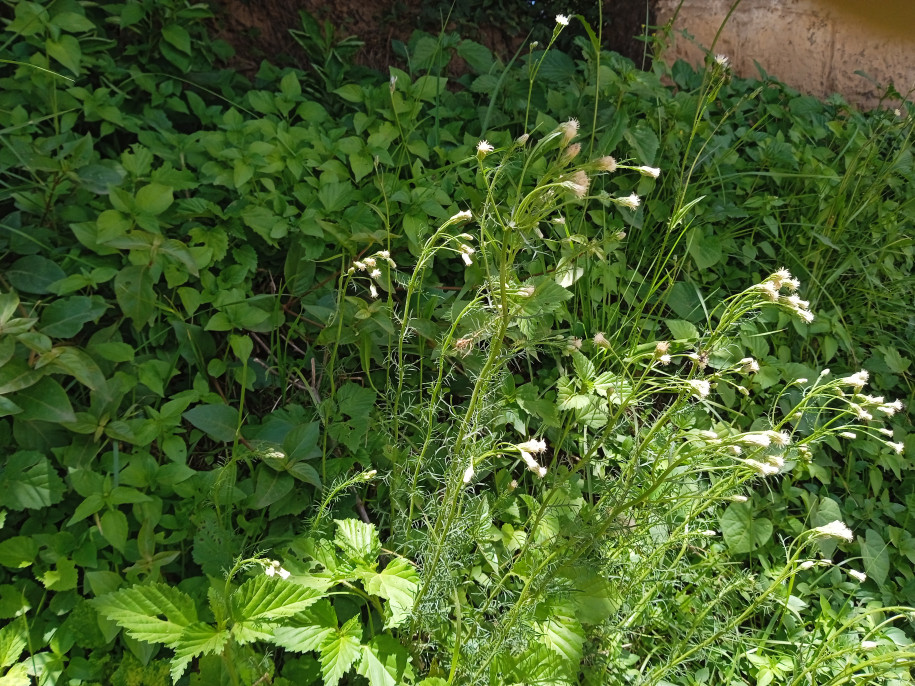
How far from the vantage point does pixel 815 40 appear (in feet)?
11.8

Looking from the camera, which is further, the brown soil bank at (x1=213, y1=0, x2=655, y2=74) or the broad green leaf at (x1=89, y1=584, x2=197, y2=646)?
the brown soil bank at (x1=213, y1=0, x2=655, y2=74)

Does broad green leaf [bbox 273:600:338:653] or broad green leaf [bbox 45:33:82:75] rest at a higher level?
broad green leaf [bbox 45:33:82:75]

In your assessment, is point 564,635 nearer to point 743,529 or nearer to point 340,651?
point 340,651

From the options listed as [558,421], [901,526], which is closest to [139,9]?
[558,421]

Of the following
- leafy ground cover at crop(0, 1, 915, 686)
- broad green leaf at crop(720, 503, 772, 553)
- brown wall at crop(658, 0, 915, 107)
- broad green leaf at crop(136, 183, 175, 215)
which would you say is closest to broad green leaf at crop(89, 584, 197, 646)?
leafy ground cover at crop(0, 1, 915, 686)

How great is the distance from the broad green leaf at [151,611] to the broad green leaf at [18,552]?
25 centimetres

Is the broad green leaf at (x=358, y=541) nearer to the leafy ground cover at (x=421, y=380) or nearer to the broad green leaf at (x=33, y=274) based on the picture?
the leafy ground cover at (x=421, y=380)

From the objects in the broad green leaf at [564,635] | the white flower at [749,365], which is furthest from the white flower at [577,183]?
the broad green leaf at [564,635]

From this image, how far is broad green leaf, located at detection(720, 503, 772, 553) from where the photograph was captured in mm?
2031

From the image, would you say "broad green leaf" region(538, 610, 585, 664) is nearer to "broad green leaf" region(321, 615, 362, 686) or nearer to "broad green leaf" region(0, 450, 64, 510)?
"broad green leaf" region(321, 615, 362, 686)

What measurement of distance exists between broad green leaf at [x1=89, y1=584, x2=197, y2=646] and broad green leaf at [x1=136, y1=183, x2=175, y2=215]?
1.04m

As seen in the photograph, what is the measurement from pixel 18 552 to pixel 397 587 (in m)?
0.84

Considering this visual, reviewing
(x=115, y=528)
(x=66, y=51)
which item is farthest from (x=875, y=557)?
(x=66, y=51)

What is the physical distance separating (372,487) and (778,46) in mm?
3149
